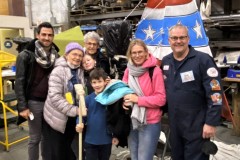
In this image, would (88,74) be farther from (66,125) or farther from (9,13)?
(9,13)

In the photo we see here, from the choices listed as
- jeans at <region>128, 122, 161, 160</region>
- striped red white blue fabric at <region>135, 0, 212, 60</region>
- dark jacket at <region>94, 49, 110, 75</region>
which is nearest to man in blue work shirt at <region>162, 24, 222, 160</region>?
jeans at <region>128, 122, 161, 160</region>

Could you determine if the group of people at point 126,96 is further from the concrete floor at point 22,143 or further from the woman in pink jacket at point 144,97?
the concrete floor at point 22,143

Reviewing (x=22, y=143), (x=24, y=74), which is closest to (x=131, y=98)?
(x=24, y=74)

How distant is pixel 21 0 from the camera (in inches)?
309

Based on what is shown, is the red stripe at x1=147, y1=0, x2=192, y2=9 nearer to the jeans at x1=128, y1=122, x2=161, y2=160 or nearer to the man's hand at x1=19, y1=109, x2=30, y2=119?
the jeans at x1=128, y1=122, x2=161, y2=160

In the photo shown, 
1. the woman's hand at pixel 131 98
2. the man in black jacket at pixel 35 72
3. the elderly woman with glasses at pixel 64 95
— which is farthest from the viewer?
the man in black jacket at pixel 35 72

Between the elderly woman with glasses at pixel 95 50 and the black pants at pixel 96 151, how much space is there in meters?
0.71

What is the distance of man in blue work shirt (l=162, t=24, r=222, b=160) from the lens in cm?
170

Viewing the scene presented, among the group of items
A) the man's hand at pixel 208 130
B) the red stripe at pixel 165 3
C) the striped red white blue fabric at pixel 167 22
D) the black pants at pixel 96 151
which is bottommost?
the black pants at pixel 96 151

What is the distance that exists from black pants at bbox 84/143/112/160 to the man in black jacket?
0.57 m

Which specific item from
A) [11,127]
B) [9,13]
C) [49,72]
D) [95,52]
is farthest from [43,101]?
[9,13]

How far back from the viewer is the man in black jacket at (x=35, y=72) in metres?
2.17

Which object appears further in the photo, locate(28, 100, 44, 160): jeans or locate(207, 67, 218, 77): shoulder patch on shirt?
locate(28, 100, 44, 160): jeans

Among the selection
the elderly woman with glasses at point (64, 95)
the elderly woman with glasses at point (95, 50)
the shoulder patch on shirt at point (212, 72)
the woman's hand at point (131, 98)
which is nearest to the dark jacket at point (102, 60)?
the elderly woman with glasses at point (95, 50)
